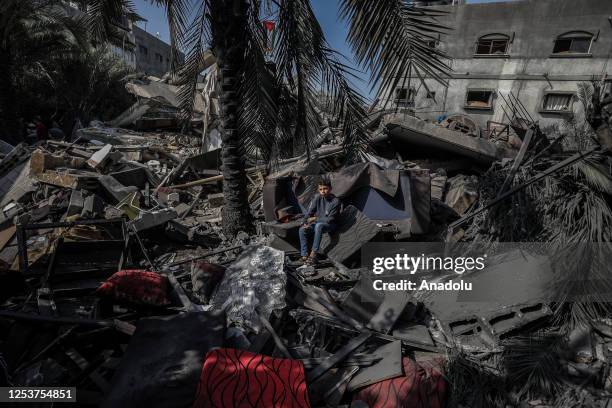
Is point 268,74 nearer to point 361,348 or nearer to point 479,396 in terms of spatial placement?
point 361,348

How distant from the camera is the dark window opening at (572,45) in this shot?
18266mm

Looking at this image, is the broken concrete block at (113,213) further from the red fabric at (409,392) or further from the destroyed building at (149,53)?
the destroyed building at (149,53)

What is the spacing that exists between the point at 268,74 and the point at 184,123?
2.25 metres

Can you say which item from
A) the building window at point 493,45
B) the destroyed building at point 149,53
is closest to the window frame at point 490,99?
the building window at point 493,45

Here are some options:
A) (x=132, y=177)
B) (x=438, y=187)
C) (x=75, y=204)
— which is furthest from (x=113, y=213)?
(x=438, y=187)

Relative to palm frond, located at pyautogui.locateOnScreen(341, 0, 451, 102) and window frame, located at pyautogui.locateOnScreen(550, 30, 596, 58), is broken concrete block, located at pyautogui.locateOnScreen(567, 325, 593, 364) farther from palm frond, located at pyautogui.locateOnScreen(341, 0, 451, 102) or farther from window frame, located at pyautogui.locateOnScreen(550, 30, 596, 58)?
window frame, located at pyautogui.locateOnScreen(550, 30, 596, 58)

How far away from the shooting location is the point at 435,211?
7520 mm

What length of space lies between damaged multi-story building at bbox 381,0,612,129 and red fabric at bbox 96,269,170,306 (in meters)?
16.9

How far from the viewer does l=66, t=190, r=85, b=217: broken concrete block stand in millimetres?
7285

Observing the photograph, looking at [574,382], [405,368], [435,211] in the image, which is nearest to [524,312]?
[574,382]

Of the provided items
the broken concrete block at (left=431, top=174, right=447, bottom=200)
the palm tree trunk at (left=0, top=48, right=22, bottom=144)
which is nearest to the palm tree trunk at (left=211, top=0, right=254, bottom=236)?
the broken concrete block at (left=431, top=174, right=447, bottom=200)

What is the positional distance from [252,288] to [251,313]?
390 millimetres

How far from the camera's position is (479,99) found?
69.8 feet

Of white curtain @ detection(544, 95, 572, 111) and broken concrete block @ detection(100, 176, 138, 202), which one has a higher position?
white curtain @ detection(544, 95, 572, 111)
